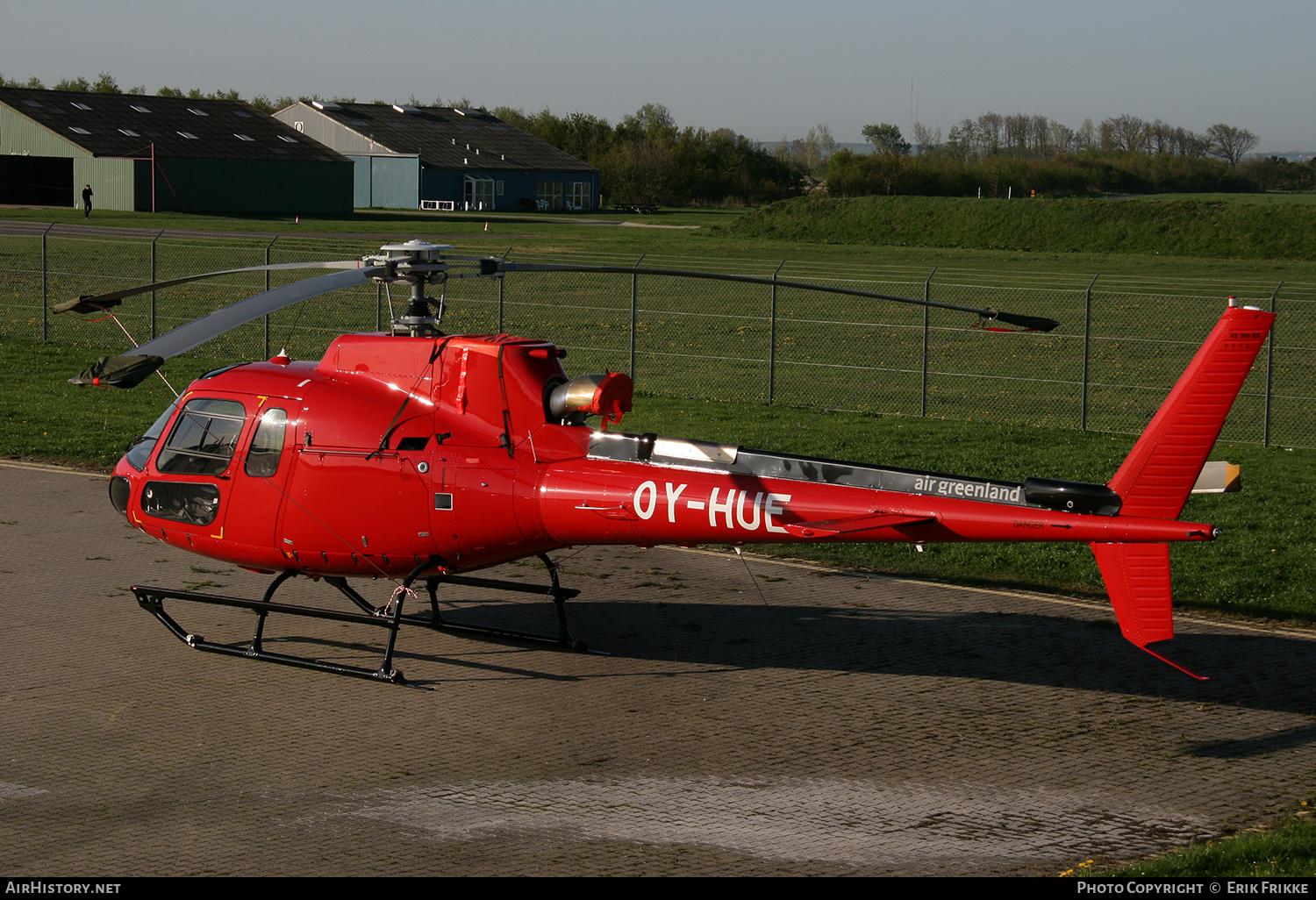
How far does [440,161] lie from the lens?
93875mm

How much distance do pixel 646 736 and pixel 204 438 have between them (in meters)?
4.82

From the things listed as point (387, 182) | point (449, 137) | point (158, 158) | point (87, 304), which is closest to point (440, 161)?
point (387, 182)

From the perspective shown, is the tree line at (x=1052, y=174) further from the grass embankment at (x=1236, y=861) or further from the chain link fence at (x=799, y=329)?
the grass embankment at (x=1236, y=861)

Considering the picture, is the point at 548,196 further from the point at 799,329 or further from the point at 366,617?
the point at 366,617

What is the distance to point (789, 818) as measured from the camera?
7.92 metres

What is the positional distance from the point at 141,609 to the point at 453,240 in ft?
161

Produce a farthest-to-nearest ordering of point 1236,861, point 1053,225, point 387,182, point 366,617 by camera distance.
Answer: point 387,182, point 1053,225, point 366,617, point 1236,861

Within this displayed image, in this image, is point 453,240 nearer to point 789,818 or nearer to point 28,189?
point 28,189

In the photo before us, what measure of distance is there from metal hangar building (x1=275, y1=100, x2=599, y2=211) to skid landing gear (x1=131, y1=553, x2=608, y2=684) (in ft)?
274

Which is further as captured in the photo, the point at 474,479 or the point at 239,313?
the point at 474,479

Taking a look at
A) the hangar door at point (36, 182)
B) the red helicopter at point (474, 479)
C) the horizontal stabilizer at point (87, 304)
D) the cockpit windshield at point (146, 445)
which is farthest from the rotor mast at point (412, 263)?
the hangar door at point (36, 182)

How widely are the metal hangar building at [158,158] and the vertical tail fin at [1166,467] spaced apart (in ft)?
227

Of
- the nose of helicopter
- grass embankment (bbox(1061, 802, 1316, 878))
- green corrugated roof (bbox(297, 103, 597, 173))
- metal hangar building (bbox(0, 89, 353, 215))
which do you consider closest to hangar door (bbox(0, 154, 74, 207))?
metal hangar building (bbox(0, 89, 353, 215))

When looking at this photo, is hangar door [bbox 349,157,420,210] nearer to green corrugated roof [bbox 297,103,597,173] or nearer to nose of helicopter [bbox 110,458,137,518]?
green corrugated roof [bbox 297,103,597,173]
